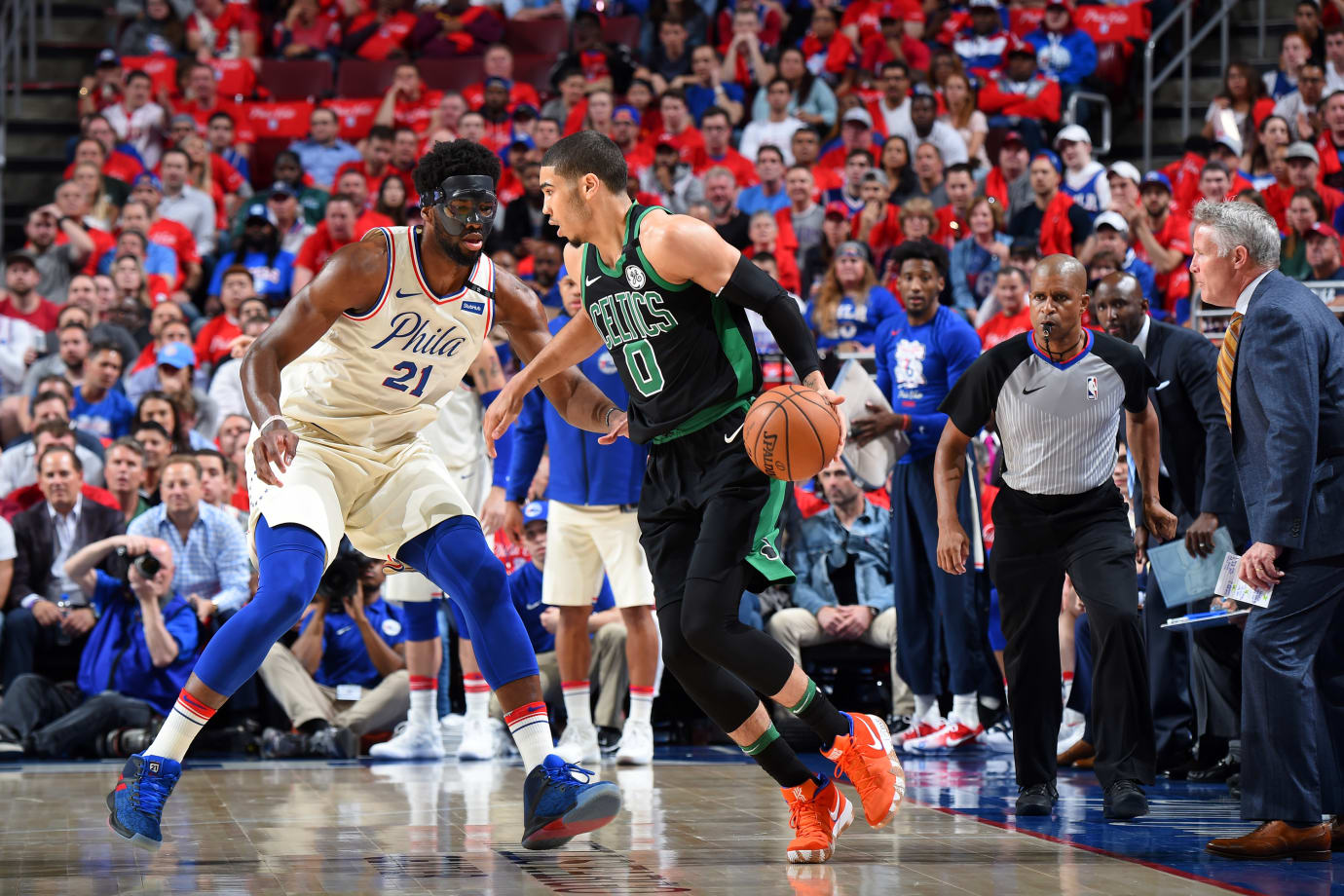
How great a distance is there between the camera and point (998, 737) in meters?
8.04

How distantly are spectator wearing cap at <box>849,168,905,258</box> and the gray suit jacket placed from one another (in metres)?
7.11

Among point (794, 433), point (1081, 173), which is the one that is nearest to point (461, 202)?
point (794, 433)

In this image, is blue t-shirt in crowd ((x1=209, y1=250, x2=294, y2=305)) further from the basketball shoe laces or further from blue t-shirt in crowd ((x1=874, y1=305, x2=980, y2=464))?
the basketball shoe laces

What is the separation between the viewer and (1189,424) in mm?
6438

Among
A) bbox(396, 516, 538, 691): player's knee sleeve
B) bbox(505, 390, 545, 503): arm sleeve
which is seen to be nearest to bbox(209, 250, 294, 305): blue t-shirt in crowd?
bbox(505, 390, 545, 503): arm sleeve

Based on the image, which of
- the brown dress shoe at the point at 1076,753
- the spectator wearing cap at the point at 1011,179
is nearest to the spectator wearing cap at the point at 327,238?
the spectator wearing cap at the point at 1011,179

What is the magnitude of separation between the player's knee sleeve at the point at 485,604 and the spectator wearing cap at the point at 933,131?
886 centimetres

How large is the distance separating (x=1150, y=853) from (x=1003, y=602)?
1.26 metres

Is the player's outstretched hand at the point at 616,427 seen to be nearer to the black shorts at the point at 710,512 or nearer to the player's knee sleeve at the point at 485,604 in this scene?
the black shorts at the point at 710,512

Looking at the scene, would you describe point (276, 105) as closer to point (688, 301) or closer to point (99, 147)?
point (99, 147)

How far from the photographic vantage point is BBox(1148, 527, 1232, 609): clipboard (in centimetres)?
602

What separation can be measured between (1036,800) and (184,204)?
10632mm

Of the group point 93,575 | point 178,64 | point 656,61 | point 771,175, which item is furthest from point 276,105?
point 93,575

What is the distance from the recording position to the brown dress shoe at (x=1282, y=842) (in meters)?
4.54
